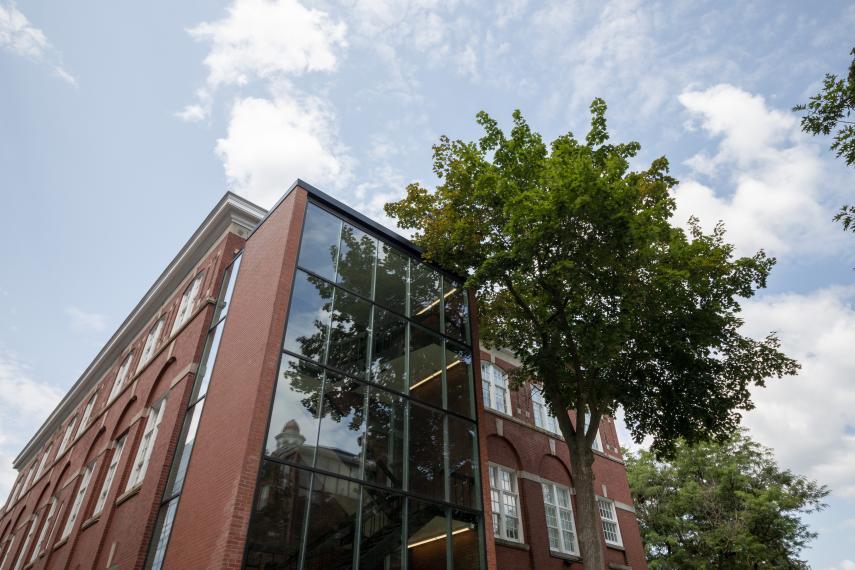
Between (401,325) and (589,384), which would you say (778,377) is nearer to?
(589,384)

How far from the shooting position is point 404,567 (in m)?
11.5

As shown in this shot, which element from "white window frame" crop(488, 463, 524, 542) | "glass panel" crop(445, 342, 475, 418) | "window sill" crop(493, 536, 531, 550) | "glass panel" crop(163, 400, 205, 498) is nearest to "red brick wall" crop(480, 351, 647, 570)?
"window sill" crop(493, 536, 531, 550)

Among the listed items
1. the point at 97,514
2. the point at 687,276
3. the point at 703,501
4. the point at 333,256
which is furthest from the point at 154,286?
the point at 703,501

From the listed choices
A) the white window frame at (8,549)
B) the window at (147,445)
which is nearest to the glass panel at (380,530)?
the window at (147,445)

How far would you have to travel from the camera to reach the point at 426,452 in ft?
43.6

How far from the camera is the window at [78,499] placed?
20359 mm

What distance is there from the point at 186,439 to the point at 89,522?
7255 mm

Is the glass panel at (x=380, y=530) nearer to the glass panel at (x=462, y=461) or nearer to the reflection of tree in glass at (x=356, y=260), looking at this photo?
the glass panel at (x=462, y=461)

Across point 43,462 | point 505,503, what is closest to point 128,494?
point 505,503

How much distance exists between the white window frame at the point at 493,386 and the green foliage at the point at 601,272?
15.8ft

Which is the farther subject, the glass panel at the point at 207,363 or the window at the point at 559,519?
the window at the point at 559,519

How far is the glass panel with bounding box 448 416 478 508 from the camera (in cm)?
1356

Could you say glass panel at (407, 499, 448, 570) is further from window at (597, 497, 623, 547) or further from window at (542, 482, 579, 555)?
window at (597, 497, 623, 547)

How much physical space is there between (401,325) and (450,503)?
4460mm
